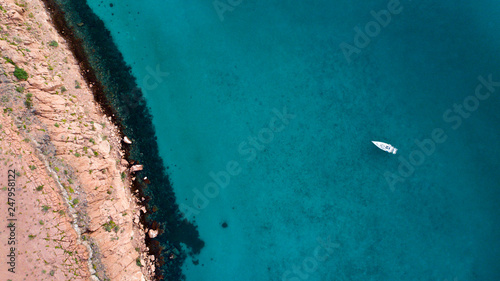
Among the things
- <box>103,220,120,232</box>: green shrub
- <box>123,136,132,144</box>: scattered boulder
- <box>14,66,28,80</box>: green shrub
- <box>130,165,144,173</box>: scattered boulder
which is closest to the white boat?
<box>130,165,144,173</box>: scattered boulder

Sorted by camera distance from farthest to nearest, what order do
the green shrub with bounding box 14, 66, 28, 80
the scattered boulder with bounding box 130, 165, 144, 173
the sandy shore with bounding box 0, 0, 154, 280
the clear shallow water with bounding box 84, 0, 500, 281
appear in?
1. the clear shallow water with bounding box 84, 0, 500, 281
2. the scattered boulder with bounding box 130, 165, 144, 173
3. the green shrub with bounding box 14, 66, 28, 80
4. the sandy shore with bounding box 0, 0, 154, 280

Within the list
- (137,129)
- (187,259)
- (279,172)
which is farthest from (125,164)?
(279,172)

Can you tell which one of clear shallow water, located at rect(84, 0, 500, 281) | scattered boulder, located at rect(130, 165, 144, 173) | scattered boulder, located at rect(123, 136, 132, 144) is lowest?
scattered boulder, located at rect(130, 165, 144, 173)

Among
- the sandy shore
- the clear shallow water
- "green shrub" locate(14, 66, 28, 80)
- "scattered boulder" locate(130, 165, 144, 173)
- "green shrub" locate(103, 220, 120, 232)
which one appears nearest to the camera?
the sandy shore

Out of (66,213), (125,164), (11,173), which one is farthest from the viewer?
(125,164)

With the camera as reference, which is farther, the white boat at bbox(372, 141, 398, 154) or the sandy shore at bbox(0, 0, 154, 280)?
the white boat at bbox(372, 141, 398, 154)

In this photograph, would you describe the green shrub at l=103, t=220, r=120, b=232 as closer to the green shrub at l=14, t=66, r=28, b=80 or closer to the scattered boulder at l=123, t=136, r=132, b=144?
the scattered boulder at l=123, t=136, r=132, b=144

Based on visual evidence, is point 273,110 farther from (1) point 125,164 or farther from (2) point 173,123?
(1) point 125,164
